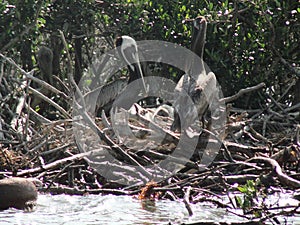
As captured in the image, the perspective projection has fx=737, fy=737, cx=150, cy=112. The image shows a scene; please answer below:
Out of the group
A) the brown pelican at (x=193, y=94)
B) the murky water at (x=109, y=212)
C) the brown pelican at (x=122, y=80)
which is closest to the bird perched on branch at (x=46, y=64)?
the brown pelican at (x=122, y=80)

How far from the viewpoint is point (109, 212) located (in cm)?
630

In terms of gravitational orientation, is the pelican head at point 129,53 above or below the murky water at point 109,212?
above

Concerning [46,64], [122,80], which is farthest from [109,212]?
[46,64]

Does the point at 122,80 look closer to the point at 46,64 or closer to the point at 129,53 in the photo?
the point at 129,53

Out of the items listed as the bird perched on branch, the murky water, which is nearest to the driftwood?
the murky water

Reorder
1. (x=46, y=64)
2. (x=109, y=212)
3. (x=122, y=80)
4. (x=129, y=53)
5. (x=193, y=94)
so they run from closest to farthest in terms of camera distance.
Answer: (x=109, y=212) → (x=193, y=94) → (x=129, y=53) → (x=122, y=80) → (x=46, y=64)

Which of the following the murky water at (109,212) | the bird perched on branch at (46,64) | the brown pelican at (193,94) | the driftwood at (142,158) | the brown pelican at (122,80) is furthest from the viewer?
the bird perched on branch at (46,64)

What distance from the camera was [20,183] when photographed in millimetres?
6461

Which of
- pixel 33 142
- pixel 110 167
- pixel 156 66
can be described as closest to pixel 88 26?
pixel 156 66

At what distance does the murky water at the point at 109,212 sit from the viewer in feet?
19.3

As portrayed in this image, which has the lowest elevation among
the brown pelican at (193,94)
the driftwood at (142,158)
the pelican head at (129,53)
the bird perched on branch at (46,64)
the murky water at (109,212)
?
the murky water at (109,212)

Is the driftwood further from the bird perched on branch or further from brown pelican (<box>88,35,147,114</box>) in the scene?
the bird perched on branch

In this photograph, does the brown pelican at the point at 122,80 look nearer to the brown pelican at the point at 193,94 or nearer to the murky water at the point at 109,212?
the brown pelican at the point at 193,94

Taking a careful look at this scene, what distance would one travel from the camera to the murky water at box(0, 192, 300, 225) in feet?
19.3
